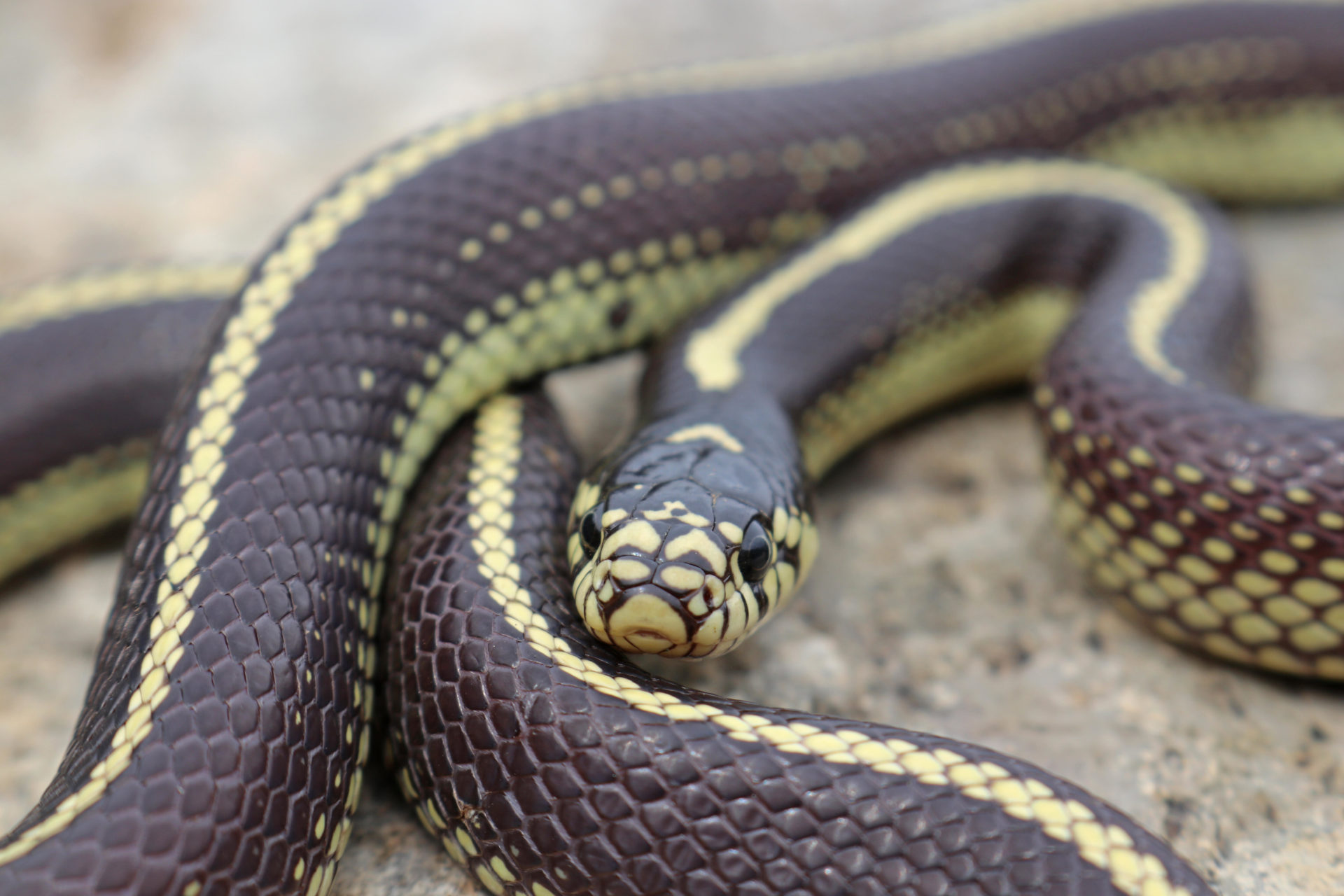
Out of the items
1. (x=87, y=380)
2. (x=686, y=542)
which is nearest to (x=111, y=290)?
(x=87, y=380)

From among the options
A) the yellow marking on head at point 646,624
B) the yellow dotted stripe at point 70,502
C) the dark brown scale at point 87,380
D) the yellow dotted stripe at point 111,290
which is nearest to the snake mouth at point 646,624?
the yellow marking on head at point 646,624

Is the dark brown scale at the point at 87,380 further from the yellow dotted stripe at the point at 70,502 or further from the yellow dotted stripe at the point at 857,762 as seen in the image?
the yellow dotted stripe at the point at 857,762

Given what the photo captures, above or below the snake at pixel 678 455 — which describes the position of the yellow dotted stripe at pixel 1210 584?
below

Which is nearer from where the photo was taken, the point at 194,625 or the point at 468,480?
the point at 194,625

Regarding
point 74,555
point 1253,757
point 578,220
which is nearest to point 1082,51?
point 578,220

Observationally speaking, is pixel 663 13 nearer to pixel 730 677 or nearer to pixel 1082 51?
pixel 1082 51

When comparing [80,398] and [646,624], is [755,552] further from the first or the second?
[80,398]
